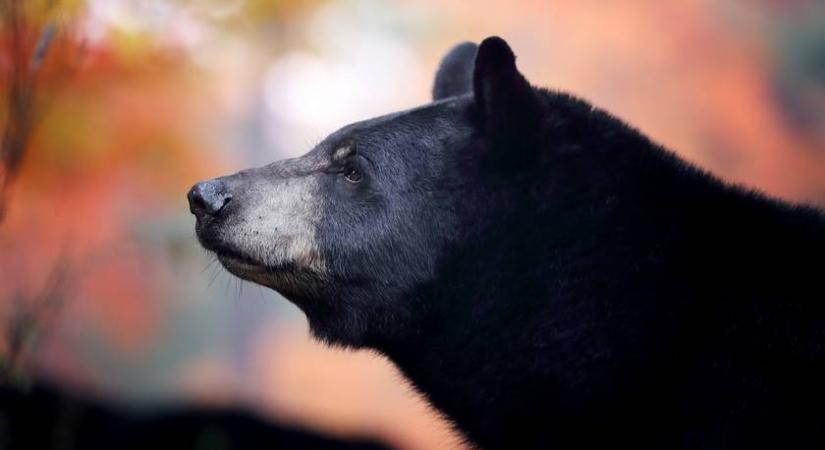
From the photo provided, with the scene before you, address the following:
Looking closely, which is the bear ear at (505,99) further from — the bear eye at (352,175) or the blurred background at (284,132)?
the blurred background at (284,132)

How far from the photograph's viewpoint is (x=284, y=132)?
6.39 m

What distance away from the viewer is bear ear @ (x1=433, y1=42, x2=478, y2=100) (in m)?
3.67

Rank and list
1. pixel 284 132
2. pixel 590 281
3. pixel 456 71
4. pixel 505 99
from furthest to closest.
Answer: pixel 284 132, pixel 456 71, pixel 505 99, pixel 590 281

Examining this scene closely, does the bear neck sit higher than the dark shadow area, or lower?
higher

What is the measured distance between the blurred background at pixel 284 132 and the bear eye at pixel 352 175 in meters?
3.21

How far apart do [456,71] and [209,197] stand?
123 centimetres

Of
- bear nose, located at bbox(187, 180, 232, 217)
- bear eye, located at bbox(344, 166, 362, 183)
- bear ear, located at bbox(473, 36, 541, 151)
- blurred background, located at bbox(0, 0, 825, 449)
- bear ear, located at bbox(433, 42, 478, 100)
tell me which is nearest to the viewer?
bear ear, located at bbox(473, 36, 541, 151)

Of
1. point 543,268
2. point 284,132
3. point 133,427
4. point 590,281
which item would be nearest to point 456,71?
point 543,268

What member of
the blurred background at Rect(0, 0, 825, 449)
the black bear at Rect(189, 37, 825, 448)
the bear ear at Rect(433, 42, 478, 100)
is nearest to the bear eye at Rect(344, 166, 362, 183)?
the black bear at Rect(189, 37, 825, 448)

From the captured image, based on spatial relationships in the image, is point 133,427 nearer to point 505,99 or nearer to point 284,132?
point 284,132

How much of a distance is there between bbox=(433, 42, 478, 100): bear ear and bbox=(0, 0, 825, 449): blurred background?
8.35 ft

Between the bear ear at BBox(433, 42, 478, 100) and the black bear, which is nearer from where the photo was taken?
the black bear

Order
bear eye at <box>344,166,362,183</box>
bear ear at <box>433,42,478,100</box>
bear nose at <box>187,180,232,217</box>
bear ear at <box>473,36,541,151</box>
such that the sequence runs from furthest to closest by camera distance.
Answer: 1. bear ear at <box>433,42,478,100</box>
2. bear eye at <box>344,166,362,183</box>
3. bear nose at <box>187,180,232,217</box>
4. bear ear at <box>473,36,541,151</box>

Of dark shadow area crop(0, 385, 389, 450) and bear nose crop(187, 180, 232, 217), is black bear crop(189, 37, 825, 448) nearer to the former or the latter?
bear nose crop(187, 180, 232, 217)
